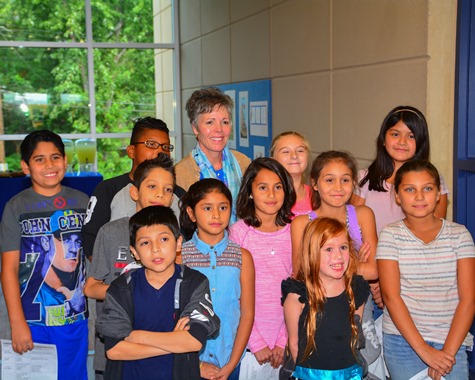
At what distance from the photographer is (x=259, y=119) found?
5.19 metres

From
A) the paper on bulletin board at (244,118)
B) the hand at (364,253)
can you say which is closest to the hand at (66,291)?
the hand at (364,253)

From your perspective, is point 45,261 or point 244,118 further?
point 244,118

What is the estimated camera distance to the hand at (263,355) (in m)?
2.30

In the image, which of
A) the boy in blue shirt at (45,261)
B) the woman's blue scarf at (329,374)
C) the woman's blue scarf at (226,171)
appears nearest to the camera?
the woman's blue scarf at (329,374)

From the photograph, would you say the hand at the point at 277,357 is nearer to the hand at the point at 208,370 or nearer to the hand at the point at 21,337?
the hand at the point at 208,370

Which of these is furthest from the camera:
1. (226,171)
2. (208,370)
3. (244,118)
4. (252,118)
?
(244,118)

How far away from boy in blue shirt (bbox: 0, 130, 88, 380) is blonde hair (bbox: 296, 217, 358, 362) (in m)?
1.00

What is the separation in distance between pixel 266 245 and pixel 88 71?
612cm

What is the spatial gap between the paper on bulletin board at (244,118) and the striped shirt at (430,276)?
340 centimetres

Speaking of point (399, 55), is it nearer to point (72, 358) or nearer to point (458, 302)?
point (458, 302)

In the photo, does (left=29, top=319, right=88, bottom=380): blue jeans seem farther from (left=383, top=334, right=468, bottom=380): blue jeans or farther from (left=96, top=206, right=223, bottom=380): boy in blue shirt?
(left=383, top=334, right=468, bottom=380): blue jeans

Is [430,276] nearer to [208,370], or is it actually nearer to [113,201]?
[208,370]

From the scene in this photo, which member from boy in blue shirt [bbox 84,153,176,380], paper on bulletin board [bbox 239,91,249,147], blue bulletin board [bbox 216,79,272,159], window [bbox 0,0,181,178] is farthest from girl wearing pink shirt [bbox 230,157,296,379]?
window [bbox 0,0,181,178]

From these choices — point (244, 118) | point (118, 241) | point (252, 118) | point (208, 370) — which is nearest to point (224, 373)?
point (208, 370)
